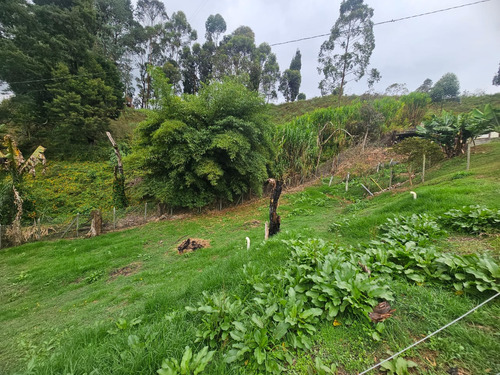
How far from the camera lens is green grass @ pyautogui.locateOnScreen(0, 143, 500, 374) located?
1.25 meters

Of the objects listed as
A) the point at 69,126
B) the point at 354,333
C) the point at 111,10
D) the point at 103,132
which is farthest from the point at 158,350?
the point at 111,10

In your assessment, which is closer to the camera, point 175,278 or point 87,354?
point 87,354

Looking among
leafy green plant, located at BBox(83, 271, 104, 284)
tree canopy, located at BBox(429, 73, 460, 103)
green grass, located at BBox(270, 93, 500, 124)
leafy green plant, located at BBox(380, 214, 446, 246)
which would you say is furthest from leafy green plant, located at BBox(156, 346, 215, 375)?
tree canopy, located at BBox(429, 73, 460, 103)

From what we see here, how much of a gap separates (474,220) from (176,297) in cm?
428

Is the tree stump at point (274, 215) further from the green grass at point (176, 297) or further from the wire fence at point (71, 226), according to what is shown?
the wire fence at point (71, 226)

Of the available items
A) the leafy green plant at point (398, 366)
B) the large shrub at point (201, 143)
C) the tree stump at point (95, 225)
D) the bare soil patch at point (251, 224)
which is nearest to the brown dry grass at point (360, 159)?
the large shrub at point (201, 143)

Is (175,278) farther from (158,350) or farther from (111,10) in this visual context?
(111,10)

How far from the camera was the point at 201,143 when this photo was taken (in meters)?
7.98

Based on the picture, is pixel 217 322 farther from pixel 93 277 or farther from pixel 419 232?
pixel 93 277

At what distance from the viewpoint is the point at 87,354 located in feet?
4.80

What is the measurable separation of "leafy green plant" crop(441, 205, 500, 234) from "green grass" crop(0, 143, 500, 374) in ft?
0.94

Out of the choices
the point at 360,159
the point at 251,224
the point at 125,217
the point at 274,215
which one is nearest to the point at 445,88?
the point at 360,159

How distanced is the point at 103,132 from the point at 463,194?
22.9 m

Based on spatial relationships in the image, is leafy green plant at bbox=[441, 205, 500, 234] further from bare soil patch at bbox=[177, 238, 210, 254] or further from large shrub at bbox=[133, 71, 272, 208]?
large shrub at bbox=[133, 71, 272, 208]
